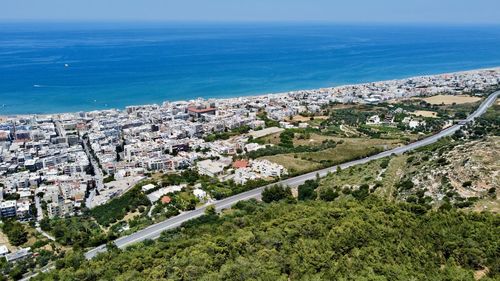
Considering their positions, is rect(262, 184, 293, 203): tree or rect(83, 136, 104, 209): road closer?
rect(262, 184, 293, 203): tree

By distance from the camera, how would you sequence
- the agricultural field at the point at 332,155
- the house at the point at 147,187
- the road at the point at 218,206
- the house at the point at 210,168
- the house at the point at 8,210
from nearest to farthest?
1. the road at the point at 218,206
2. the house at the point at 8,210
3. the house at the point at 147,187
4. the agricultural field at the point at 332,155
5. the house at the point at 210,168

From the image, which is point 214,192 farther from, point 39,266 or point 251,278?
point 251,278

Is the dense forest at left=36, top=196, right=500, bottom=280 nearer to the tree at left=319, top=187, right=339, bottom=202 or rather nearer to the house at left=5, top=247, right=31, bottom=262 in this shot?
the tree at left=319, top=187, right=339, bottom=202

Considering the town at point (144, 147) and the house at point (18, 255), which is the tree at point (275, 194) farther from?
the house at point (18, 255)

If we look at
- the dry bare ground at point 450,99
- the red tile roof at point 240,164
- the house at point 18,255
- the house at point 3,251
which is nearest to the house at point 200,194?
the red tile roof at point 240,164

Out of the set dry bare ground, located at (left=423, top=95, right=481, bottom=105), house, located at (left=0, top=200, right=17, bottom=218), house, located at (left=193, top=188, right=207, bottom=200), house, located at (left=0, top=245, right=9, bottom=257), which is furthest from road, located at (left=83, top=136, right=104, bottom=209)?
dry bare ground, located at (left=423, top=95, right=481, bottom=105)

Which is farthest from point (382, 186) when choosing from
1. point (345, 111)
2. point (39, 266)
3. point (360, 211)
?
point (345, 111)
